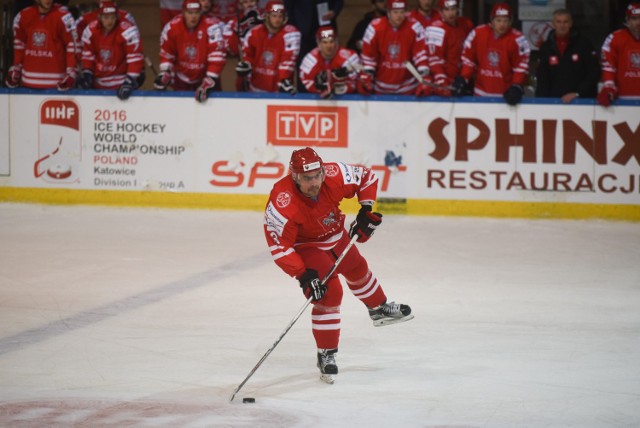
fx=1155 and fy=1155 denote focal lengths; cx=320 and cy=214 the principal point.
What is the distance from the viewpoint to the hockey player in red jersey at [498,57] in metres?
11.2

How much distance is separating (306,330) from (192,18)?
5.36m

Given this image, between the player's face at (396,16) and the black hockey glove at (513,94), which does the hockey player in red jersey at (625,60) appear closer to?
the black hockey glove at (513,94)

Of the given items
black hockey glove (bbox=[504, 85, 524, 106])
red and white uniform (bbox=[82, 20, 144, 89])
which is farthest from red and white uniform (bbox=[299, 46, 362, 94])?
red and white uniform (bbox=[82, 20, 144, 89])

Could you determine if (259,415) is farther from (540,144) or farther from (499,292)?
(540,144)

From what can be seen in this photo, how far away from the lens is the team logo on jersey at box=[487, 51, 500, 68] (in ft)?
37.0

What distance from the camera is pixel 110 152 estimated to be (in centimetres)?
1195

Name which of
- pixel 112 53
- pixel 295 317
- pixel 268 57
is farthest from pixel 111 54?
pixel 295 317

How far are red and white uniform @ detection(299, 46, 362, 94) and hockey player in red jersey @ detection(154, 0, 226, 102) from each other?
2.83 feet

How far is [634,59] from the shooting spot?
11.1 metres

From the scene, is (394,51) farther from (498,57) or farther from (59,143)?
(59,143)

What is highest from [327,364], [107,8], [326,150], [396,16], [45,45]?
[107,8]

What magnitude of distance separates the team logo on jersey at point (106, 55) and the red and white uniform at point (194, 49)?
1.99ft

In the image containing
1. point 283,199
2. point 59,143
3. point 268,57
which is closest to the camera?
point 283,199

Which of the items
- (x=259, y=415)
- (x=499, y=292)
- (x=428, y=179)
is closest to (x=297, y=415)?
(x=259, y=415)
